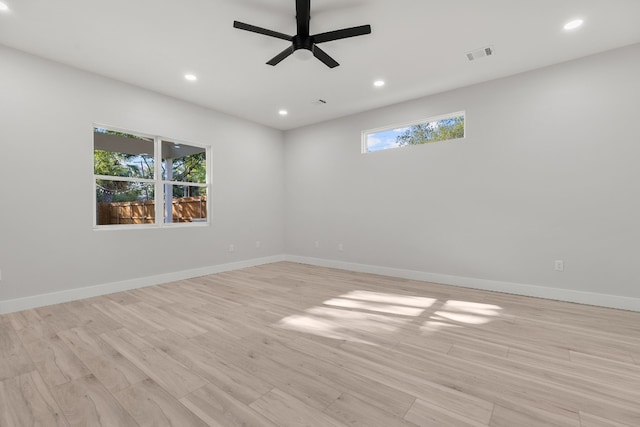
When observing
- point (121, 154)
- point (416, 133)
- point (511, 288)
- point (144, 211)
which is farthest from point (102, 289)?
point (511, 288)

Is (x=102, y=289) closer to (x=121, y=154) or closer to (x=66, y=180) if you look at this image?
(x=66, y=180)

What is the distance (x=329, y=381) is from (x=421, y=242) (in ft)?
10.4

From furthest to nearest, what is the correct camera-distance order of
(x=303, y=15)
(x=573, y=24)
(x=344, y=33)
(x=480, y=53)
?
1. (x=480, y=53)
2. (x=573, y=24)
3. (x=344, y=33)
4. (x=303, y=15)

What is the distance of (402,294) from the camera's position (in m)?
3.66

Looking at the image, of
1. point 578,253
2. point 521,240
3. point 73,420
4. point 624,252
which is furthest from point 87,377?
point 624,252

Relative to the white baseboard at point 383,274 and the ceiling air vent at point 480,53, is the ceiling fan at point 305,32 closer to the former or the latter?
the ceiling air vent at point 480,53

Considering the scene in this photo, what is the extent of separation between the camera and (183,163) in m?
4.77

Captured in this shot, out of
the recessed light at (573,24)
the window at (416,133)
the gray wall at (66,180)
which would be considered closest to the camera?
the recessed light at (573,24)

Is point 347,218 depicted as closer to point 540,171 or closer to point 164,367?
point 540,171

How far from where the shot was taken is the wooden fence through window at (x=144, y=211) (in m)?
3.84

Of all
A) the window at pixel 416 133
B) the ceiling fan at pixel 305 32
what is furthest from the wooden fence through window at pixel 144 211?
the window at pixel 416 133

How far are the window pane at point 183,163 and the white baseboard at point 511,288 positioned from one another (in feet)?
10.3

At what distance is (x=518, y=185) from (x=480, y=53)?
1.73m

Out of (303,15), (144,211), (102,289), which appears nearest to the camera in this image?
(303,15)
